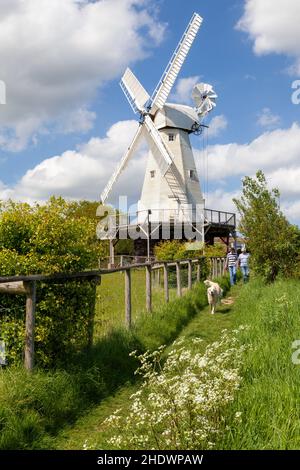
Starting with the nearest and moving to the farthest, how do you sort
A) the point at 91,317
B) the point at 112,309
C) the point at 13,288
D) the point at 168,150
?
the point at 13,288, the point at 91,317, the point at 112,309, the point at 168,150

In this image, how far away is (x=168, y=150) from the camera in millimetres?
34219

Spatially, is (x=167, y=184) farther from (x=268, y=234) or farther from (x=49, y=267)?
(x=49, y=267)

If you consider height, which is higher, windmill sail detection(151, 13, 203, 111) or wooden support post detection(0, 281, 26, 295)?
windmill sail detection(151, 13, 203, 111)

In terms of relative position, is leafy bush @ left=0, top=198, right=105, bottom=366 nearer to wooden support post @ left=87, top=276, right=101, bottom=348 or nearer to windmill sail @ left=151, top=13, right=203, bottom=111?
wooden support post @ left=87, top=276, right=101, bottom=348

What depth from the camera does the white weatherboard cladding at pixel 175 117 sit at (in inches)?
1404

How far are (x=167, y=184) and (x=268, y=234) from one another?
812 inches

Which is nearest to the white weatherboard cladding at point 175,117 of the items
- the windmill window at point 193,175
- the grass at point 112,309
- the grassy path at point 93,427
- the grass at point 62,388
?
the windmill window at point 193,175

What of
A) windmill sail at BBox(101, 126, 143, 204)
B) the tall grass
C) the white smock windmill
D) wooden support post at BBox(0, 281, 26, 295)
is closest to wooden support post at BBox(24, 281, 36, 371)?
wooden support post at BBox(0, 281, 26, 295)

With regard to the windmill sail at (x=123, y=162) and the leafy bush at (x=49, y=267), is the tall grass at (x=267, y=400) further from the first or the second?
the windmill sail at (x=123, y=162)

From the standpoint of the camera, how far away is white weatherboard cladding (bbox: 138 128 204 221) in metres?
34.1

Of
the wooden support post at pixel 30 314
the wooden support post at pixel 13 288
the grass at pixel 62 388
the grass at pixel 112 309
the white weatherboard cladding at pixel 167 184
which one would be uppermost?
the white weatherboard cladding at pixel 167 184

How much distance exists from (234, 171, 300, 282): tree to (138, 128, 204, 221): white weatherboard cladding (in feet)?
60.5

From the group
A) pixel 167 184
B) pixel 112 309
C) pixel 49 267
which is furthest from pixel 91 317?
pixel 167 184
